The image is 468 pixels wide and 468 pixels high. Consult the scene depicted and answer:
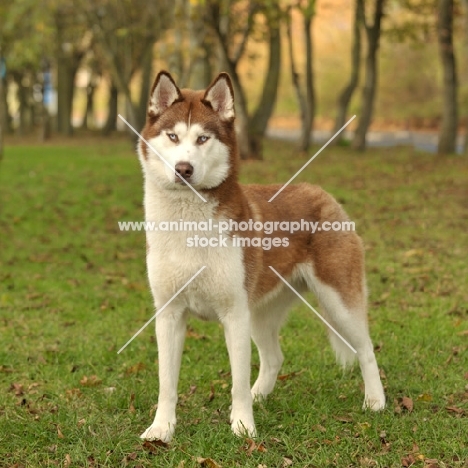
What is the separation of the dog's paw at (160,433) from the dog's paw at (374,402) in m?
1.37

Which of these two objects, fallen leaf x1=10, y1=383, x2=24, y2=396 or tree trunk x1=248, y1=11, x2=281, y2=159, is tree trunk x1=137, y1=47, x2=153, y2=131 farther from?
fallen leaf x1=10, y1=383, x2=24, y2=396

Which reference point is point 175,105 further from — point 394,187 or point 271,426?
point 394,187

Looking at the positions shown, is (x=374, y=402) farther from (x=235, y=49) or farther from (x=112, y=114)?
(x=112, y=114)

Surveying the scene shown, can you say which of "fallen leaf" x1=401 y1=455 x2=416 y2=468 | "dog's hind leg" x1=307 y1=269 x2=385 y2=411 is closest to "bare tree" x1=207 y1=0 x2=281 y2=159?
"dog's hind leg" x1=307 y1=269 x2=385 y2=411

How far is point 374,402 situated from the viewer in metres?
5.25

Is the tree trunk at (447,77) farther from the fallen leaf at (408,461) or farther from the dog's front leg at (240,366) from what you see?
the fallen leaf at (408,461)

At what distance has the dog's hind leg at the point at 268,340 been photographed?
5562 millimetres

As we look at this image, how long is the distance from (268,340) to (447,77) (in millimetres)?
16079

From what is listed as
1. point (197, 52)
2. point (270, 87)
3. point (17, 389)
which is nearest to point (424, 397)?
point (17, 389)

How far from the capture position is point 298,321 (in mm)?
7293

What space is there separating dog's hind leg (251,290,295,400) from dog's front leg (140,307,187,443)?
0.86 meters

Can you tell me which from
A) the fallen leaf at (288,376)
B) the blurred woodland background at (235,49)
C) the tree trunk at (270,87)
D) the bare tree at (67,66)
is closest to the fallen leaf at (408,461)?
the fallen leaf at (288,376)

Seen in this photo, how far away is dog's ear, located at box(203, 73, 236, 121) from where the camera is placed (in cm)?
460

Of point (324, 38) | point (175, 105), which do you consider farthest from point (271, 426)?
point (324, 38)
